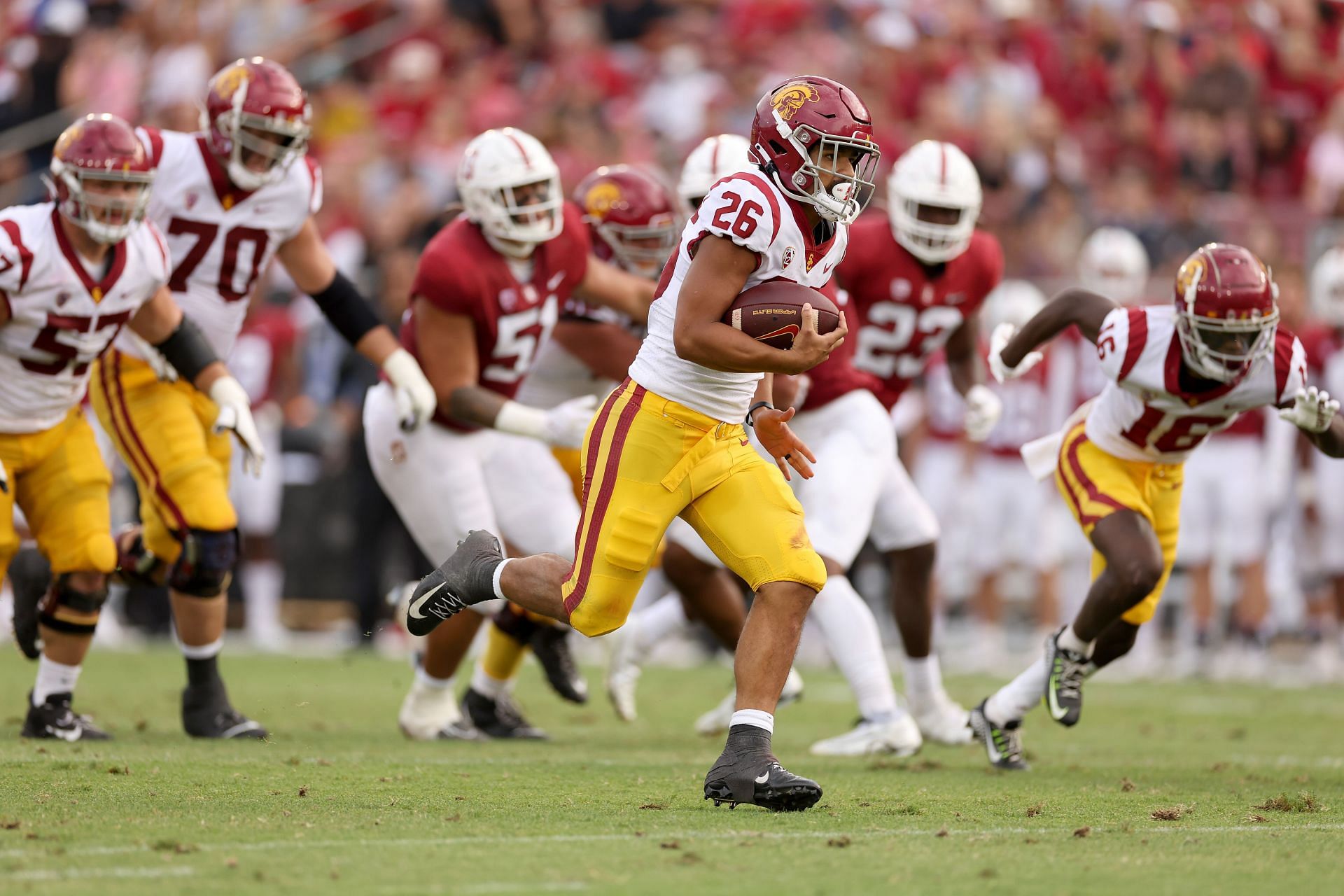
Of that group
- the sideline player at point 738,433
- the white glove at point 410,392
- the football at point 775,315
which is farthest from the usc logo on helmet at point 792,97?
the white glove at point 410,392

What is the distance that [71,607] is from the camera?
6.23m

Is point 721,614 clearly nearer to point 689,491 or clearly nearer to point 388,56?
point 689,491

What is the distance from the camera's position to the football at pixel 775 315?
4625mm

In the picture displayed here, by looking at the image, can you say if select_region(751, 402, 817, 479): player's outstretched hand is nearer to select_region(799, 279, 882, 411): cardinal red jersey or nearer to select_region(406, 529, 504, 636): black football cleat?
select_region(406, 529, 504, 636): black football cleat

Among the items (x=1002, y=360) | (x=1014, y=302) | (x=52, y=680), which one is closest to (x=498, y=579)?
(x=52, y=680)

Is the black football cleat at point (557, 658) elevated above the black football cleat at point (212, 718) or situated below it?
above

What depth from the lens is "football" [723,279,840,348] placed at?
4625mm

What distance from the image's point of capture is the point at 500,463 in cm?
681

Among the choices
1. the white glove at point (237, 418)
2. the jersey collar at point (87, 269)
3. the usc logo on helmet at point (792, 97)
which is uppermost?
the usc logo on helmet at point (792, 97)

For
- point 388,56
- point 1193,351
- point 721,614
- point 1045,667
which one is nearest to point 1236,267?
point 1193,351

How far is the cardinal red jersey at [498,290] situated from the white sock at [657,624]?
1.36m

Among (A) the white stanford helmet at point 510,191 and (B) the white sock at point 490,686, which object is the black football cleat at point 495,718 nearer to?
(B) the white sock at point 490,686

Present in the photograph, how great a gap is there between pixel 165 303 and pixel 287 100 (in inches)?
34.7

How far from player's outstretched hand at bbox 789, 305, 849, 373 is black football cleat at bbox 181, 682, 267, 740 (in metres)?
2.90
